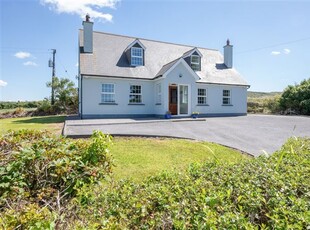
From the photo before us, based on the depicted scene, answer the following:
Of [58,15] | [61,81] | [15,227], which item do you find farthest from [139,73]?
[15,227]

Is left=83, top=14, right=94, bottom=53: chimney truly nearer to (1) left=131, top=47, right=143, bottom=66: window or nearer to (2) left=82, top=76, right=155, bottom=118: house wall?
(2) left=82, top=76, right=155, bottom=118: house wall

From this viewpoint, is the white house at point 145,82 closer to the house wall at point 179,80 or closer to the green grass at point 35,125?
the house wall at point 179,80

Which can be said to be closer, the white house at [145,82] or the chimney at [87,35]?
the white house at [145,82]

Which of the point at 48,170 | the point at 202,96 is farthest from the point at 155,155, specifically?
the point at 202,96

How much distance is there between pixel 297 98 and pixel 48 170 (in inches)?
1120

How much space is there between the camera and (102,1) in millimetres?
15320

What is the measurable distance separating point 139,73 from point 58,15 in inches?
295

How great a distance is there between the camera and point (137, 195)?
7.43ft

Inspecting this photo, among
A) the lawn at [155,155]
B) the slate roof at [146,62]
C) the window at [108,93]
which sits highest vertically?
the slate roof at [146,62]

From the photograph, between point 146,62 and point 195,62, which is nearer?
point 146,62

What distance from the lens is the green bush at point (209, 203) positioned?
1708 mm

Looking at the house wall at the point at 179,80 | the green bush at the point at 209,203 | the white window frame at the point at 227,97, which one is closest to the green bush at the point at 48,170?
the green bush at the point at 209,203

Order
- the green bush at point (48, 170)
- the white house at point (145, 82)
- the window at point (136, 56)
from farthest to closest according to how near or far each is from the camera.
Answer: the window at point (136, 56)
the white house at point (145, 82)
the green bush at point (48, 170)

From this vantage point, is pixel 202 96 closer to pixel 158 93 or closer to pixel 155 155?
pixel 158 93
